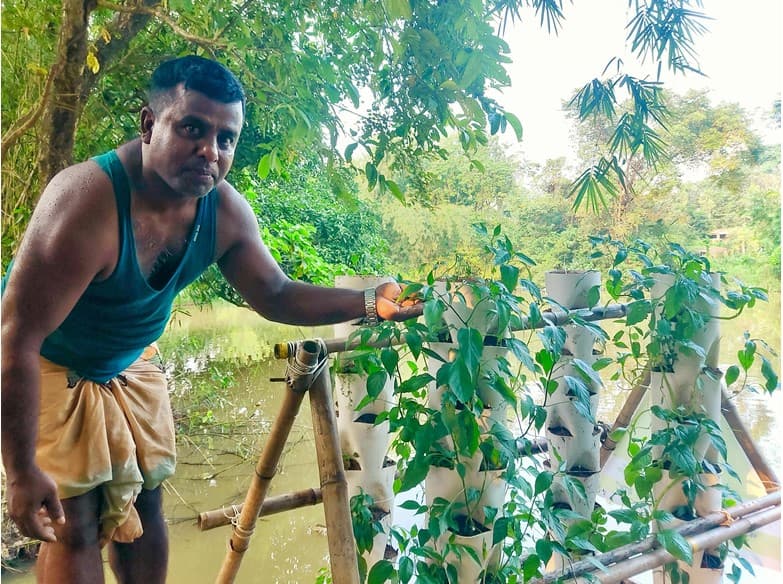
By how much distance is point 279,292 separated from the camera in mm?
916

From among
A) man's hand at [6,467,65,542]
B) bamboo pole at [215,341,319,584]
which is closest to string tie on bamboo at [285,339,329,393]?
bamboo pole at [215,341,319,584]

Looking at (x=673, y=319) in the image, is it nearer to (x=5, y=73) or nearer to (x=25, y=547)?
(x=5, y=73)

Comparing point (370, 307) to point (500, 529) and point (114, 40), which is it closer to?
point (500, 529)

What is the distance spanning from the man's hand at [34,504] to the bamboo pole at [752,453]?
1.39 meters

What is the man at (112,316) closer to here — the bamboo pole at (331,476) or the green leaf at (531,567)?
the bamboo pole at (331,476)

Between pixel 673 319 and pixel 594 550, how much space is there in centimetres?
48

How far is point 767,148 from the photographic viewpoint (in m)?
1.55

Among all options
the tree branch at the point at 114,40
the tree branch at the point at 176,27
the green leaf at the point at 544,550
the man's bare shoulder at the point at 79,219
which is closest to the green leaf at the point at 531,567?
the green leaf at the point at 544,550

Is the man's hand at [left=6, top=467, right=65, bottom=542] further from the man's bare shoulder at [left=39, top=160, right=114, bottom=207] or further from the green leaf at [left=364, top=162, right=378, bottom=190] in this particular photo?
the green leaf at [left=364, top=162, right=378, bottom=190]

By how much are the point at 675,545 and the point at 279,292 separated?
850 mm

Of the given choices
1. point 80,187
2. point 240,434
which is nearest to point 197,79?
point 80,187

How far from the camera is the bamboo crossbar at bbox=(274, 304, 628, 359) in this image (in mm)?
830

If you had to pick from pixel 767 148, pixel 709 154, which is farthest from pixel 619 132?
pixel 767 148

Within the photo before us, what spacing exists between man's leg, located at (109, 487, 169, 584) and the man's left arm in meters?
0.33
